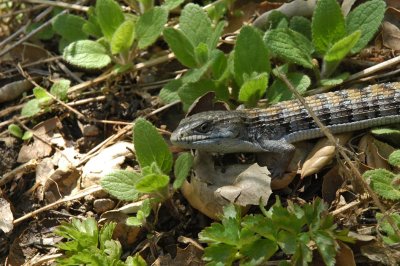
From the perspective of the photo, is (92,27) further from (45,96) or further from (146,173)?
(146,173)

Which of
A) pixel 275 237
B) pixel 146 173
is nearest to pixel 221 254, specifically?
pixel 275 237

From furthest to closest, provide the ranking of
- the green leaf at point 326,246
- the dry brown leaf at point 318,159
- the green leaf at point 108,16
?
the green leaf at point 108,16
the dry brown leaf at point 318,159
the green leaf at point 326,246

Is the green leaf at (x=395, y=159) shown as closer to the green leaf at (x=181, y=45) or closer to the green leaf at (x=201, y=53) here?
the green leaf at (x=201, y=53)

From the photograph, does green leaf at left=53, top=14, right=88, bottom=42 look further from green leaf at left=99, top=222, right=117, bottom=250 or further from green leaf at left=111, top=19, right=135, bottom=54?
green leaf at left=99, top=222, right=117, bottom=250

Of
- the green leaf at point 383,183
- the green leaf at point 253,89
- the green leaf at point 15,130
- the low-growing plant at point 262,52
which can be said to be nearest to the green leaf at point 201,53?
the low-growing plant at point 262,52

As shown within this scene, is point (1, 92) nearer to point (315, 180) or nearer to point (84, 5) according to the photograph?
point (84, 5)

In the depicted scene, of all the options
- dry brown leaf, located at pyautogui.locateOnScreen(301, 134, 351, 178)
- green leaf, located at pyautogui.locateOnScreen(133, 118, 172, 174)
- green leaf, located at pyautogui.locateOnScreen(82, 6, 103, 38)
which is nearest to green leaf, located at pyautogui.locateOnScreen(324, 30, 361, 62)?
dry brown leaf, located at pyautogui.locateOnScreen(301, 134, 351, 178)
